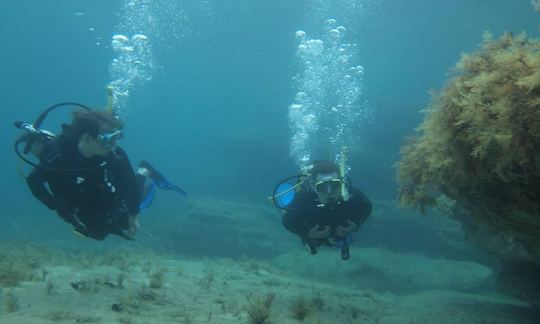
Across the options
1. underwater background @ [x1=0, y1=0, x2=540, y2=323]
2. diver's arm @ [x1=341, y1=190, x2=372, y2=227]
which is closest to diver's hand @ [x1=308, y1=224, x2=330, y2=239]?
diver's arm @ [x1=341, y1=190, x2=372, y2=227]

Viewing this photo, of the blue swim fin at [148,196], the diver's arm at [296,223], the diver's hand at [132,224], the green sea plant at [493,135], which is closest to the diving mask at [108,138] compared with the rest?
the diver's hand at [132,224]

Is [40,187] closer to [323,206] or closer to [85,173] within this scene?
[85,173]

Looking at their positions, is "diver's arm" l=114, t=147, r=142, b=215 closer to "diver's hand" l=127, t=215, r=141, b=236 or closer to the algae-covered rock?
"diver's hand" l=127, t=215, r=141, b=236

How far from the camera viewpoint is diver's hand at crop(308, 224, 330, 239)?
22.8ft

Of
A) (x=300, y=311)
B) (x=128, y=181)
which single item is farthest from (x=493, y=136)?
(x=128, y=181)

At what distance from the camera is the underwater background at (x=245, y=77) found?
58.1ft

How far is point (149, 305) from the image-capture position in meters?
6.05

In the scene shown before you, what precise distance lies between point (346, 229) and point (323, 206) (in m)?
0.56

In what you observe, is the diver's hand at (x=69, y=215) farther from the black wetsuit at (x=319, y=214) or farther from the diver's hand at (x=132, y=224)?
the black wetsuit at (x=319, y=214)

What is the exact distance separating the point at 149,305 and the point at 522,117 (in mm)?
5421

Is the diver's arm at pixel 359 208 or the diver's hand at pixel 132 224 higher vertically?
the diver's arm at pixel 359 208

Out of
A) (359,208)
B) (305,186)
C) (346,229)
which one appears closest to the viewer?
(346,229)

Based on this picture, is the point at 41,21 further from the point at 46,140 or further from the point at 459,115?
the point at 459,115

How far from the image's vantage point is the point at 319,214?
7086 mm
